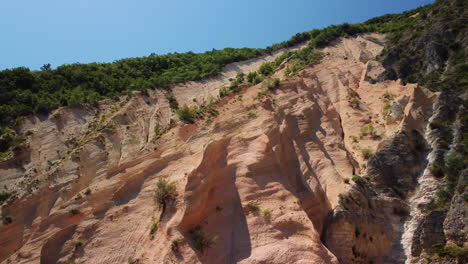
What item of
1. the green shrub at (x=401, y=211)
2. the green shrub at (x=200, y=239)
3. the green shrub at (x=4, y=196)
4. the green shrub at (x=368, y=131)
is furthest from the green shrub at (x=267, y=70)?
the green shrub at (x=4, y=196)

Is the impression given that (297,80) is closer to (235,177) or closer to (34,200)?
(235,177)

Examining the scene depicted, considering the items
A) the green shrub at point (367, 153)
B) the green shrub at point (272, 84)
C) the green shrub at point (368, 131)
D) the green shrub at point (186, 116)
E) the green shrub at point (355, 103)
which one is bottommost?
the green shrub at point (367, 153)

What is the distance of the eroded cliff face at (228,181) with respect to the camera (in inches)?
723

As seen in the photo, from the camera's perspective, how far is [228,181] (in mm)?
20656

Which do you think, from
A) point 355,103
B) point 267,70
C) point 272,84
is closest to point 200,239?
point 272,84

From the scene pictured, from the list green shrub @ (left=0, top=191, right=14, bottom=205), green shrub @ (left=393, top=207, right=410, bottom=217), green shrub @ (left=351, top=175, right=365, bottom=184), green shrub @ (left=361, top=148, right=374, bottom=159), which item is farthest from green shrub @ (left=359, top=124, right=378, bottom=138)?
green shrub @ (left=0, top=191, right=14, bottom=205)

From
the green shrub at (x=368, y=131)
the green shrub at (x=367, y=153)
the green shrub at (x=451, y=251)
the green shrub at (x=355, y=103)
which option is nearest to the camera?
the green shrub at (x=451, y=251)

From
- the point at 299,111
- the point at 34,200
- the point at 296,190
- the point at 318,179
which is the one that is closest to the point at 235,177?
the point at 296,190

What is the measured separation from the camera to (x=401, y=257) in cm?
2031

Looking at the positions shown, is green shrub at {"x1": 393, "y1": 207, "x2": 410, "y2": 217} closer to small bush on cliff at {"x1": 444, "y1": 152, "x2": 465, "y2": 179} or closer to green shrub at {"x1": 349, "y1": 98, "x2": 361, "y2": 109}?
small bush on cliff at {"x1": 444, "y1": 152, "x2": 465, "y2": 179}

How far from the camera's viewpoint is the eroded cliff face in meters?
18.4

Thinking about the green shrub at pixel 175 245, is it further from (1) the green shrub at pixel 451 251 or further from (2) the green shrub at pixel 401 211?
(1) the green shrub at pixel 451 251

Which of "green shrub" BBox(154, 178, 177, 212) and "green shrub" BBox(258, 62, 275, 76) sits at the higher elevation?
"green shrub" BBox(258, 62, 275, 76)

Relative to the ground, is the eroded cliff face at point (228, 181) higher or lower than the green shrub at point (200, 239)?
higher
